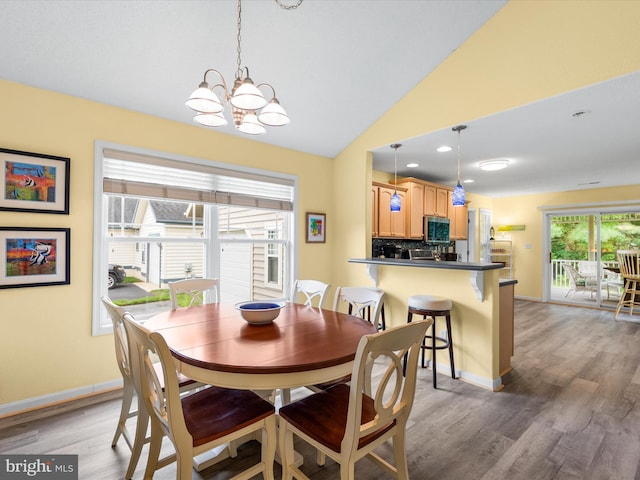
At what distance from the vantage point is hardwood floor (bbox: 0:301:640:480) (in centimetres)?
183

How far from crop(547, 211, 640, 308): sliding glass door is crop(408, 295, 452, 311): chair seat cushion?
535 centimetres

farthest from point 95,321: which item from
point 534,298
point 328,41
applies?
point 534,298

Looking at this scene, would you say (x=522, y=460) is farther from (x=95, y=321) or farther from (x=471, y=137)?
(x=95, y=321)

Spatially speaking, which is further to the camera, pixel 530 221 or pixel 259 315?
pixel 530 221

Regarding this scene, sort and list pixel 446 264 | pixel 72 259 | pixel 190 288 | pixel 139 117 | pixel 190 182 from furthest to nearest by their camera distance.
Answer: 1. pixel 190 182
2. pixel 446 264
3. pixel 139 117
4. pixel 190 288
5. pixel 72 259

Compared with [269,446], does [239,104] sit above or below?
above

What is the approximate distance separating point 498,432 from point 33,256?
365 cm

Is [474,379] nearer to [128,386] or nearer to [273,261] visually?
[273,261]

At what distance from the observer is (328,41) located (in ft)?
8.74

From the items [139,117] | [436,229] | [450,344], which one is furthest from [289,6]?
[436,229]

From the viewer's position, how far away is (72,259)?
2584mm

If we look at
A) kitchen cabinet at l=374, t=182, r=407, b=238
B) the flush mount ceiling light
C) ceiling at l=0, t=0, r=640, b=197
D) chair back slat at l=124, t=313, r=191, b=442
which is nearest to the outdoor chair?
ceiling at l=0, t=0, r=640, b=197

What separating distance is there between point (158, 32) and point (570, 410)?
4238 millimetres

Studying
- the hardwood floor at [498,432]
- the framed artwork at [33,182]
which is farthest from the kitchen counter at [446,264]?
the framed artwork at [33,182]
